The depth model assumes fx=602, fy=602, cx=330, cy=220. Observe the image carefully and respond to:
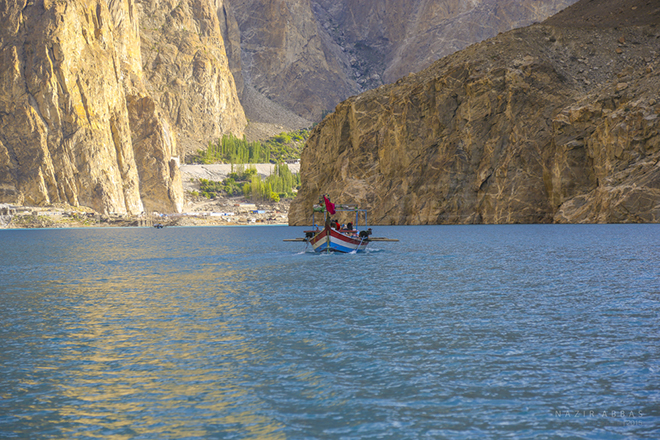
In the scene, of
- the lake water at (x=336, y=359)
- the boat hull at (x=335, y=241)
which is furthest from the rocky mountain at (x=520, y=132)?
the lake water at (x=336, y=359)

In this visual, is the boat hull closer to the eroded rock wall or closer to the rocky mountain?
the rocky mountain

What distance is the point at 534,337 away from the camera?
779 inches

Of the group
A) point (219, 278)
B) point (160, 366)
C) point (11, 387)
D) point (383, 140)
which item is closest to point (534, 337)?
point (160, 366)

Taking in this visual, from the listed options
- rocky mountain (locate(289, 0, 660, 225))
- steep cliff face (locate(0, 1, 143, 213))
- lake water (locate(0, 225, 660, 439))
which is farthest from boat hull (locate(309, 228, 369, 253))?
steep cliff face (locate(0, 1, 143, 213))

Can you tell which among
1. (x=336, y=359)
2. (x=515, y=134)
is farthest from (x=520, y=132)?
(x=336, y=359)

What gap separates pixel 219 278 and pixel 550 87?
110152 millimetres

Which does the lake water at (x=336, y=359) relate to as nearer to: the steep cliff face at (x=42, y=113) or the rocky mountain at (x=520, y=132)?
the rocky mountain at (x=520, y=132)

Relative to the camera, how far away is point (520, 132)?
129 metres

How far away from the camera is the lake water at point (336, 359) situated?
41.0 feet

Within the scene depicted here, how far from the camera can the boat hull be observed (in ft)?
199

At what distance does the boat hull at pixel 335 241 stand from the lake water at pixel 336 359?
24.1 meters

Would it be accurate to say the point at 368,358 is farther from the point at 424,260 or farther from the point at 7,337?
the point at 424,260

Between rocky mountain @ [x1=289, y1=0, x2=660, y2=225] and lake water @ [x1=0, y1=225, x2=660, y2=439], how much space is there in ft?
272

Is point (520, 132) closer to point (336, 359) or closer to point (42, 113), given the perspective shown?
point (336, 359)
